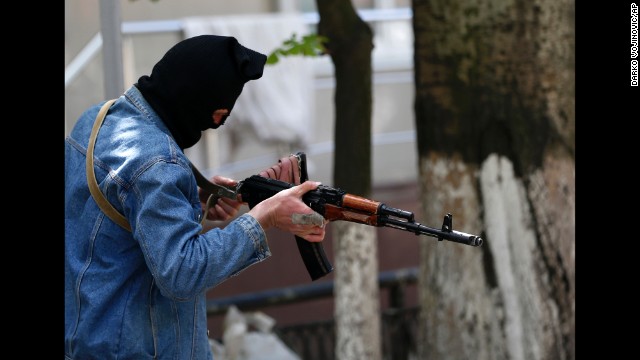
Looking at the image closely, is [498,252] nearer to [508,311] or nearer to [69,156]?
[508,311]

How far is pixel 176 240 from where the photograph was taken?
2.78 m

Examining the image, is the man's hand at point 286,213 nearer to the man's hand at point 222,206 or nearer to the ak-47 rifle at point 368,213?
the ak-47 rifle at point 368,213

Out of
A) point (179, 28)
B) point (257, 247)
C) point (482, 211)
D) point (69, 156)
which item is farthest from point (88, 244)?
point (179, 28)

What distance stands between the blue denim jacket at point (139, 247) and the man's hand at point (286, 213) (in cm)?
5

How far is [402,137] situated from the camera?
384 inches

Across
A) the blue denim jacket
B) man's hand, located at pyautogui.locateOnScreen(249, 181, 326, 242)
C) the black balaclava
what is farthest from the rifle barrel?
the black balaclava

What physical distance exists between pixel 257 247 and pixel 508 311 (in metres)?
2.54

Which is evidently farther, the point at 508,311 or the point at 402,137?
the point at 402,137

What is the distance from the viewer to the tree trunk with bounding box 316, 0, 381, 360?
5.95m

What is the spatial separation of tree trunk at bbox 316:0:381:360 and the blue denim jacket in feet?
9.81
